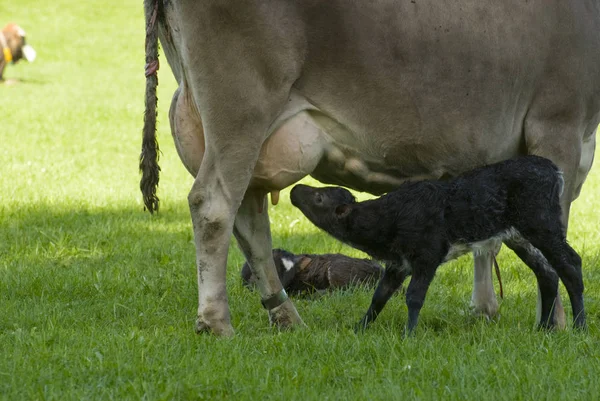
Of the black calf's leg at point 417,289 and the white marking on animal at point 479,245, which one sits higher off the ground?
the white marking on animal at point 479,245

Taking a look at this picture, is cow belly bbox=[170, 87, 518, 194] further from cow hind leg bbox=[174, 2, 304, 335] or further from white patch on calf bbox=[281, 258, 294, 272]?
white patch on calf bbox=[281, 258, 294, 272]

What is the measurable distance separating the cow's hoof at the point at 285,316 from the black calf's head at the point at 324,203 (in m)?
0.61

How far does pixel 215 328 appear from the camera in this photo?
229 inches

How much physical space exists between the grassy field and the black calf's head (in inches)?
25.9

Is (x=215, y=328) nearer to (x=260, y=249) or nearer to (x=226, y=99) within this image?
(x=260, y=249)

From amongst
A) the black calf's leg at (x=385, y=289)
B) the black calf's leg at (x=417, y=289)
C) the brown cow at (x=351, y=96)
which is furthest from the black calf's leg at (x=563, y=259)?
the black calf's leg at (x=385, y=289)

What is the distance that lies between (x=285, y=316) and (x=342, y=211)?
839 mm

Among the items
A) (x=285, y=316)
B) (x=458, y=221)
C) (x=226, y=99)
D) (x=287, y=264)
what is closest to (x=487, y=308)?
(x=458, y=221)

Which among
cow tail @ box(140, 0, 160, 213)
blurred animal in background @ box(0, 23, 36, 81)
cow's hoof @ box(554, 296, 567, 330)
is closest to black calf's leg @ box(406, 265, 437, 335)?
cow's hoof @ box(554, 296, 567, 330)

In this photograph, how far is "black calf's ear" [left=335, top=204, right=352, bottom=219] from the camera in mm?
5973

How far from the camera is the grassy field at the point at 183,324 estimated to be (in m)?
4.62

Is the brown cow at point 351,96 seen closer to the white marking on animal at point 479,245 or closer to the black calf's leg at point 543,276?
the black calf's leg at point 543,276

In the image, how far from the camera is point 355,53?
19.2 ft

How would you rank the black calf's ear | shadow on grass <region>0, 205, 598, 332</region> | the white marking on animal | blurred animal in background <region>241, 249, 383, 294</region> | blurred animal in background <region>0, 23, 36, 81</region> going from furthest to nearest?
1. blurred animal in background <region>0, 23, 36, 81</region>
2. blurred animal in background <region>241, 249, 383, 294</region>
3. shadow on grass <region>0, 205, 598, 332</region>
4. the black calf's ear
5. the white marking on animal
